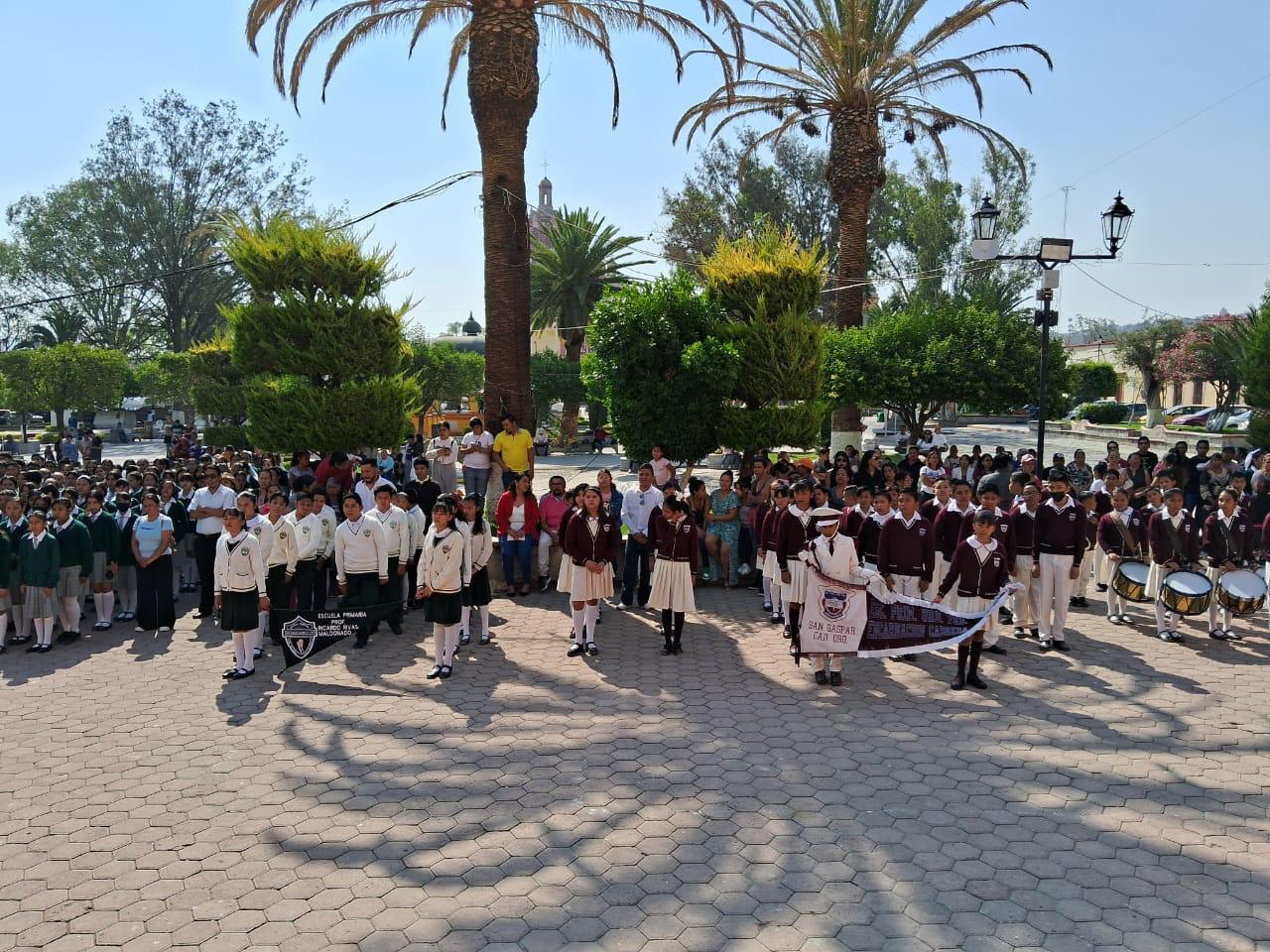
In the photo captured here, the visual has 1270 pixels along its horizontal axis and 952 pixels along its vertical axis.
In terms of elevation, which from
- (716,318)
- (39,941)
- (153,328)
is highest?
(153,328)

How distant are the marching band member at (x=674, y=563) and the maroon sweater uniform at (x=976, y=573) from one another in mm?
1797

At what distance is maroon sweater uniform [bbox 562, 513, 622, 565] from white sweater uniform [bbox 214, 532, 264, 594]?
304cm

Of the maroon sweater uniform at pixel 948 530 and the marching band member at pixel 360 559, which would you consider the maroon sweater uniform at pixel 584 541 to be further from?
the maroon sweater uniform at pixel 948 530

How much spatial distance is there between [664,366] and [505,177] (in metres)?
3.91

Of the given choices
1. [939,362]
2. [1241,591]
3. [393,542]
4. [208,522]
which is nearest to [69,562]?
[208,522]

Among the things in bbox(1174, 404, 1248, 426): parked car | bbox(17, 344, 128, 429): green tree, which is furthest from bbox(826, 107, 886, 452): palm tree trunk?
bbox(17, 344, 128, 429): green tree

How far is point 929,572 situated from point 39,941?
25.9ft

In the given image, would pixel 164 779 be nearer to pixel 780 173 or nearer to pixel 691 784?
pixel 691 784

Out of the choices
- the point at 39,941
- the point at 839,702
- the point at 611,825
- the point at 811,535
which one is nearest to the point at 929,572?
the point at 811,535

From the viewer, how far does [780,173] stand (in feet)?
154

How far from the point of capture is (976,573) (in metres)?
8.73

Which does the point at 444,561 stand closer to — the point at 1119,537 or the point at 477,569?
the point at 477,569

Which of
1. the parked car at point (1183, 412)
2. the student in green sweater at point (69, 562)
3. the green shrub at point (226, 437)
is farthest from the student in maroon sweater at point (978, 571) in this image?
the parked car at point (1183, 412)

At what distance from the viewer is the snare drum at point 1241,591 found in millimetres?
9469
